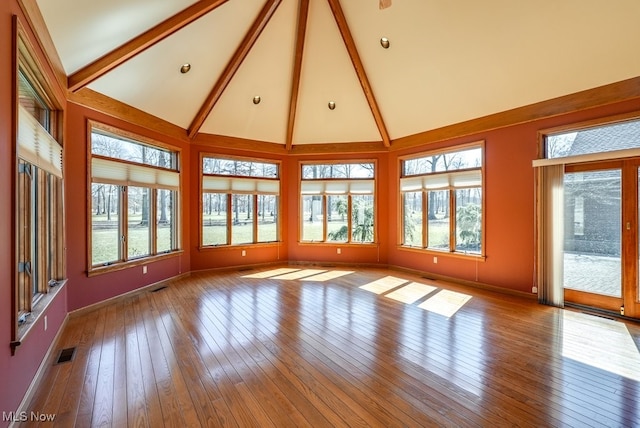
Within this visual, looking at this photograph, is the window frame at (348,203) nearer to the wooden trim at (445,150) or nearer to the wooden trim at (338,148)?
the wooden trim at (338,148)

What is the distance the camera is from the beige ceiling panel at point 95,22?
8.79 feet

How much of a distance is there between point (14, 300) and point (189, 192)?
163 inches

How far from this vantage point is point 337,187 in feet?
23.1

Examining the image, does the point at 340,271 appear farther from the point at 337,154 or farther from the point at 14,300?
the point at 14,300

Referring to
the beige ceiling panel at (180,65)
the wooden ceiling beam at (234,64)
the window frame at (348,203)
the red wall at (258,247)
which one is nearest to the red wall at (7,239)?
the red wall at (258,247)

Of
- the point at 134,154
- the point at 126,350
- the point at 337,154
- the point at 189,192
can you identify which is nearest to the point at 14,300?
the point at 126,350

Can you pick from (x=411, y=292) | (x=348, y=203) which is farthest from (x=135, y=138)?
(x=411, y=292)

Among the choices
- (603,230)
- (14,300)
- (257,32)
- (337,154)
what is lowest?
(14,300)

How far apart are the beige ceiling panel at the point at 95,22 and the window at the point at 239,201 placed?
2.88m

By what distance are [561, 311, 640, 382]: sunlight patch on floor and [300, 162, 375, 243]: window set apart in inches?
158

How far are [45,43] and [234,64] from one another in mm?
2552

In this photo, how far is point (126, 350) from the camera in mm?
2918

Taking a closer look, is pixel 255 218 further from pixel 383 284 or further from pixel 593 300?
pixel 593 300

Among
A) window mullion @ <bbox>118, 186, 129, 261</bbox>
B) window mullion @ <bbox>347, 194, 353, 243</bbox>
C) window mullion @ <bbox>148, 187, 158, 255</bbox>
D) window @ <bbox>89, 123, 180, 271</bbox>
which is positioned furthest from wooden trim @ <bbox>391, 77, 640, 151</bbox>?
window mullion @ <bbox>118, 186, 129, 261</bbox>
